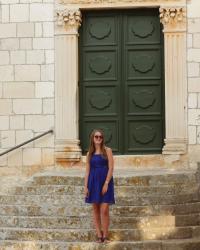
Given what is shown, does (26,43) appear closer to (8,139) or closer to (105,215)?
(8,139)

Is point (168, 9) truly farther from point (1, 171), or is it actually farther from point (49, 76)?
point (1, 171)

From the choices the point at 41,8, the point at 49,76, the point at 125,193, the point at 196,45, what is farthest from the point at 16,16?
the point at 125,193

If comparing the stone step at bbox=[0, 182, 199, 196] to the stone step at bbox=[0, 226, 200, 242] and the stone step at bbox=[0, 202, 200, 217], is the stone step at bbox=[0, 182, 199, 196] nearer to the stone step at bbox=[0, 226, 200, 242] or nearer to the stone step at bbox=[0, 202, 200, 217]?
the stone step at bbox=[0, 202, 200, 217]

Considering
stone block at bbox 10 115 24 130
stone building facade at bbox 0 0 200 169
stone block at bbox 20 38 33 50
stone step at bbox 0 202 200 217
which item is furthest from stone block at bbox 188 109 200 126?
stone block at bbox 20 38 33 50

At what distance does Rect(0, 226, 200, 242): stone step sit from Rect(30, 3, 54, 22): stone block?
464cm

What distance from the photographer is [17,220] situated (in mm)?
9023

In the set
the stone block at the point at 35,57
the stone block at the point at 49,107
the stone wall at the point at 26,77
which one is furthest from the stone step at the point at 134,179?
the stone block at the point at 35,57

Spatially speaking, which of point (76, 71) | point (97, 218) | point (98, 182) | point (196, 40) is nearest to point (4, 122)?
point (76, 71)

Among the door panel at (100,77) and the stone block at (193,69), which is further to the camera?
the door panel at (100,77)

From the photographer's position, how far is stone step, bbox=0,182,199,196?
960cm

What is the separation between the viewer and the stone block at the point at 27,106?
1173 cm

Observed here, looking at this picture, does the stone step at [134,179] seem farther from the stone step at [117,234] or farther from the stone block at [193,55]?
the stone block at [193,55]

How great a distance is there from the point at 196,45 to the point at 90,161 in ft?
13.9

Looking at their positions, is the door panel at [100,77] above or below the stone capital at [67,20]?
below
